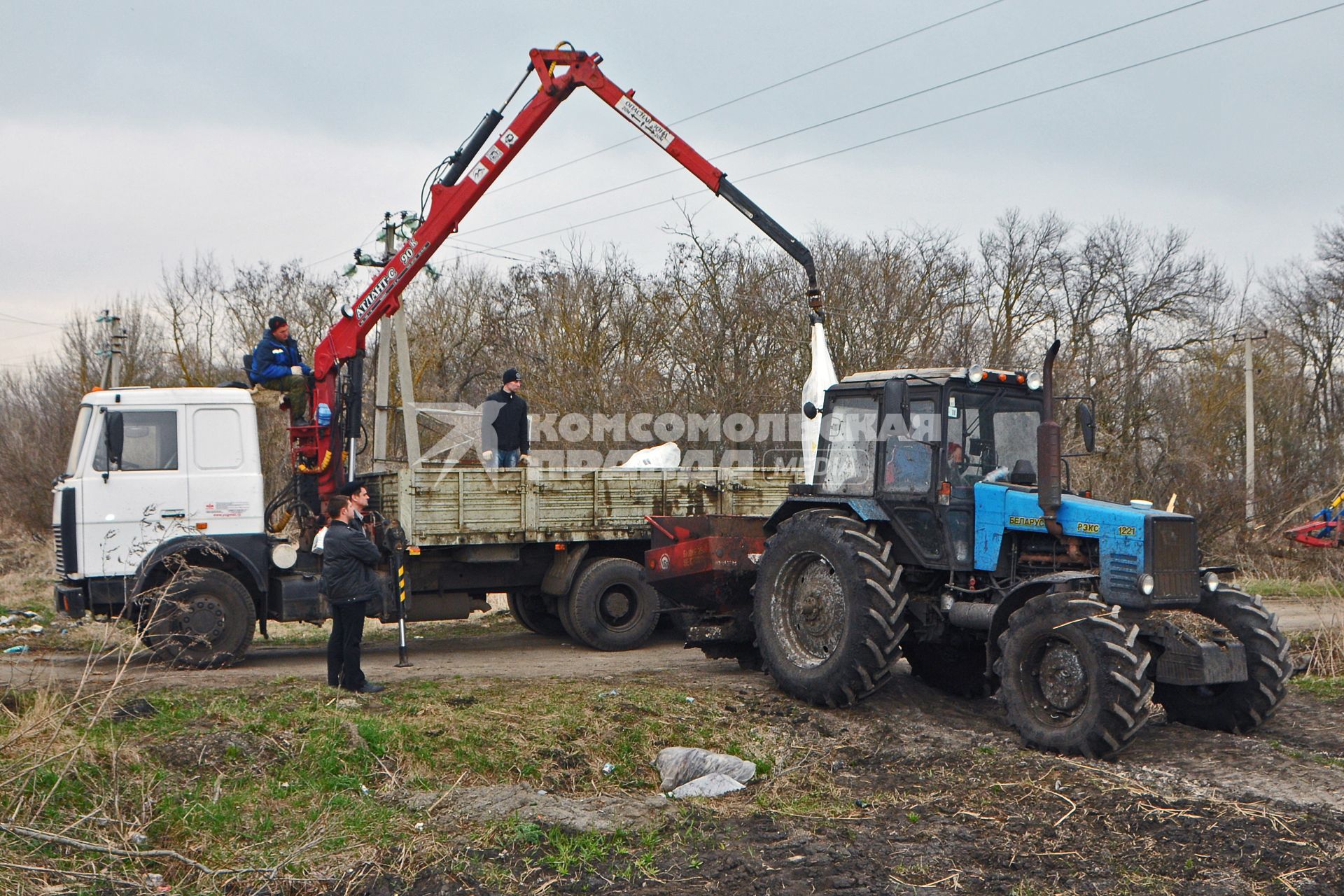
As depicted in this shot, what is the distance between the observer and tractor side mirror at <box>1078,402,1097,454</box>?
7.49 m

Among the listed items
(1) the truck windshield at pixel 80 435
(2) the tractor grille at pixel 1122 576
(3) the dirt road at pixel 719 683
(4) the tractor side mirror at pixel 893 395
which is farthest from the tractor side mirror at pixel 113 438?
(2) the tractor grille at pixel 1122 576

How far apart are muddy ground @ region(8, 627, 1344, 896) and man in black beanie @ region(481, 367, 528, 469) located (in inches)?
172

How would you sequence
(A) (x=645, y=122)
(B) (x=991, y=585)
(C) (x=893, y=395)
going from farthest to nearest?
(A) (x=645, y=122)
(B) (x=991, y=585)
(C) (x=893, y=395)

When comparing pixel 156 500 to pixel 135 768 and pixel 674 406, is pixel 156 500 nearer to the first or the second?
pixel 135 768

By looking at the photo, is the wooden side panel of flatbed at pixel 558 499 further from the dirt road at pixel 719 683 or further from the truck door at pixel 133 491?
the truck door at pixel 133 491

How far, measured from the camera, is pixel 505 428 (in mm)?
12289

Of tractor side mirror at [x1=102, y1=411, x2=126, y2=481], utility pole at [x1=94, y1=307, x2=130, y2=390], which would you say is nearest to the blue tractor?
tractor side mirror at [x1=102, y1=411, x2=126, y2=481]

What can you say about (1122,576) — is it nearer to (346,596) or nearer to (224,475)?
(346,596)

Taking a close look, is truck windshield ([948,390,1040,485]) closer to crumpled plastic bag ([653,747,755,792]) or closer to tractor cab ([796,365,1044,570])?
tractor cab ([796,365,1044,570])

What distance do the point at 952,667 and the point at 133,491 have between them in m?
7.02

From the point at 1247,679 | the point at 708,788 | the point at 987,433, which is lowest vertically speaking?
the point at 708,788

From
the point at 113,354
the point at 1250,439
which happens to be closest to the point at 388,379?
the point at 113,354

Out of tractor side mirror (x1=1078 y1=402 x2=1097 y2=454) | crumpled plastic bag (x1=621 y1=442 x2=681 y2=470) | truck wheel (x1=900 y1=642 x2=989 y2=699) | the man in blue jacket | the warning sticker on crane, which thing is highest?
the warning sticker on crane

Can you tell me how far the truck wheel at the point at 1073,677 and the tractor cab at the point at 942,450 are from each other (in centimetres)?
102
